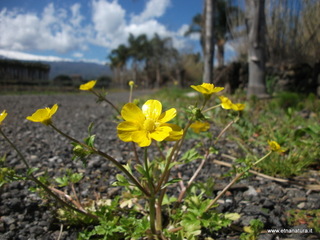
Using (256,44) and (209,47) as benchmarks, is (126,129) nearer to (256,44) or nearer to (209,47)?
(256,44)

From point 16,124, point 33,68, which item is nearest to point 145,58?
point 33,68

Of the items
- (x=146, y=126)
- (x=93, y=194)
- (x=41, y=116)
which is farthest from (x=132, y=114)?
(x=93, y=194)

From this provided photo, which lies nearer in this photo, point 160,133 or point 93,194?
point 160,133

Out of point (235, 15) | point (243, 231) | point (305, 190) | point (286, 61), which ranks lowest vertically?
point (243, 231)

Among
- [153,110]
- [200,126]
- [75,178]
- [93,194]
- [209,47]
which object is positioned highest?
[209,47]

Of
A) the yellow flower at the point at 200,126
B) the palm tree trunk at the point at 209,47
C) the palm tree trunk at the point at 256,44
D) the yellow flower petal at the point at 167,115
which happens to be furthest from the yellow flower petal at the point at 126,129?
the palm tree trunk at the point at 209,47

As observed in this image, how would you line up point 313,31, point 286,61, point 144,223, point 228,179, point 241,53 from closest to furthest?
point 144,223 < point 228,179 < point 313,31 < point 286,61 < point 241,53

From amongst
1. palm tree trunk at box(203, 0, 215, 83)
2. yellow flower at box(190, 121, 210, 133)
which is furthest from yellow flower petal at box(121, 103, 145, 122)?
palm tree trunk at box(203, 0, 215, 83)

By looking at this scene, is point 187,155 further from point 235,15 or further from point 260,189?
point 235,15

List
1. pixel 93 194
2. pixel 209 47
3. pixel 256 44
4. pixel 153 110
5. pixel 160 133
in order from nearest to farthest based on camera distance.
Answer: pixel 160 133, pixel 153 110, pixel 93 194, pixel 256 44, pixel 209 47
